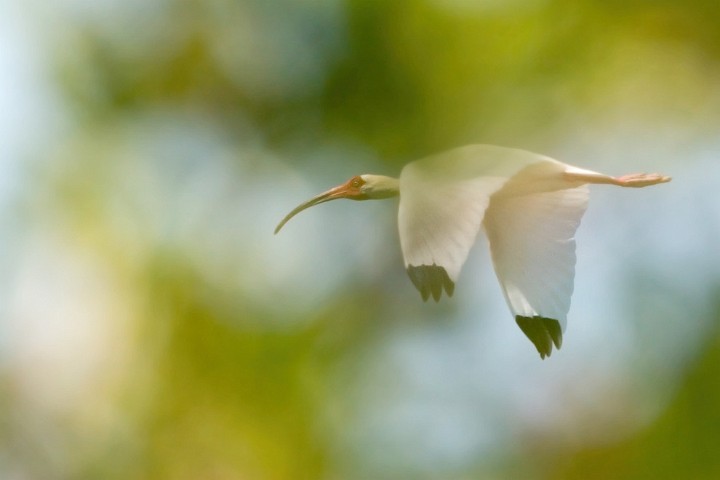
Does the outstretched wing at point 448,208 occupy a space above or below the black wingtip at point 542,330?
above

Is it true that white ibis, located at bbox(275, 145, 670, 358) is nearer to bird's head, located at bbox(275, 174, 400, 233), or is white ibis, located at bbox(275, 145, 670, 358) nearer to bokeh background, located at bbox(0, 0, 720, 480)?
bird's head, located at bbox(275, 174, 400, 233)

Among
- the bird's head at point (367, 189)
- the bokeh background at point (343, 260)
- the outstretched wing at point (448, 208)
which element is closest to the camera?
the outstretched wing at point (448, 208)

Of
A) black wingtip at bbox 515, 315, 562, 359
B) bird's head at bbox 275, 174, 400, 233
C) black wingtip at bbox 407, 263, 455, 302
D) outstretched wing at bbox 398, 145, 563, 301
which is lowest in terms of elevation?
black wingtip at bbox 515, 315, 562, 359

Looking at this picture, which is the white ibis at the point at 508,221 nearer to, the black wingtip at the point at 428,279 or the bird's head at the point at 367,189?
the black wingtip at the point at 428,279

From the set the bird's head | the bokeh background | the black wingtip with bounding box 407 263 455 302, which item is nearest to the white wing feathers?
the black wingtip with bounding box 407 263 455 302

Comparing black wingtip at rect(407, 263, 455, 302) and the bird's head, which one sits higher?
the bird's head

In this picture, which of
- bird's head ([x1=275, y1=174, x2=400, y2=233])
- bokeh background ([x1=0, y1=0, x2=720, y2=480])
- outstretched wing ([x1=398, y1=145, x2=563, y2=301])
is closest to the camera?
outstretched wing ([x1=398, y1=145, x2=563, y2=301])

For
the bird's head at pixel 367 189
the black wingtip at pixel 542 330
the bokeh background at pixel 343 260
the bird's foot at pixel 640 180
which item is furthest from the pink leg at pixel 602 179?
the bokeh background at pixel 343 260

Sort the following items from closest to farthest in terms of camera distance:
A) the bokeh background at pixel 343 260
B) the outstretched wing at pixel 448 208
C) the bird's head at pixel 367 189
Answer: the outstretched wing at pixel 448 208 → the bird's head at pixel 367 189 → the bokeh background at pixel 343 260

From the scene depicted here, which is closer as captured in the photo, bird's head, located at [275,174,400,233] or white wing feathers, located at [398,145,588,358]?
white wing feathers, located at [398,145,588,358]
